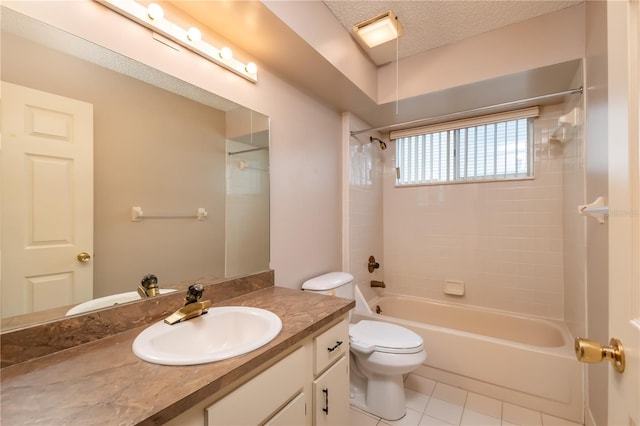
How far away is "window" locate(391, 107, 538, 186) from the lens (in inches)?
91.5

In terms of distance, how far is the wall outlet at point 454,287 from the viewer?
8.27ft

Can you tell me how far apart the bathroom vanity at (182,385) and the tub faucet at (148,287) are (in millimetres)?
62

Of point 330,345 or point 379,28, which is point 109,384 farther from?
point 379,28

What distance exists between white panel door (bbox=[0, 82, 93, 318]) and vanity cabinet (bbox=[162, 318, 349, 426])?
606 mm

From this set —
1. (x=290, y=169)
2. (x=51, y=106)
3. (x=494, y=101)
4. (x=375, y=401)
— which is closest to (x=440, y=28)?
(x=494, y=101)

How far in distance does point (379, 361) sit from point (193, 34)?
192 centimetres

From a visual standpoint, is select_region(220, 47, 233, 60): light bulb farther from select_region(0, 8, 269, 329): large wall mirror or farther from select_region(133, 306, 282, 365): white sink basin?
select_region(133, 306, 282, 365): white sink basin

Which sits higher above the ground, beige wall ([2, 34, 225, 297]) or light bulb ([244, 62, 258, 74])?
light bulb ([244, 62, 258, 74])

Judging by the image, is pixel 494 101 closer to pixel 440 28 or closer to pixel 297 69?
pixel 440 28

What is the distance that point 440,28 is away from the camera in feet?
5.74

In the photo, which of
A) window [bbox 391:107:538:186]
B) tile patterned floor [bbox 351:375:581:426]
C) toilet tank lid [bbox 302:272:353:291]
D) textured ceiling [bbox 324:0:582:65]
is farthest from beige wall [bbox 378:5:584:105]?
tile patterned floor [bbox 351:375:581:426]

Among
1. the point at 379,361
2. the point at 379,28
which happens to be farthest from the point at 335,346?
the point at 379,28

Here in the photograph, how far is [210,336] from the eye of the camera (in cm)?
103

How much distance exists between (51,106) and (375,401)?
2078mm
